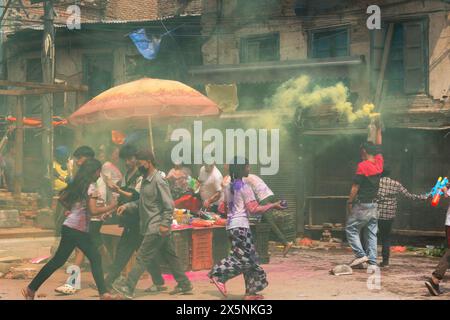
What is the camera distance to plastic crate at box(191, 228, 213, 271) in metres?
11.6

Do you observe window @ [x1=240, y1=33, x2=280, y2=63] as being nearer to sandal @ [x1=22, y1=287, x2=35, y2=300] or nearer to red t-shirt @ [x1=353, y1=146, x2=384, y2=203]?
red t-shirt @ [x1=353, y1=146, x2=384, y2=203]

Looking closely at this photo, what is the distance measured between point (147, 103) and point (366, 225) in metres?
4.40

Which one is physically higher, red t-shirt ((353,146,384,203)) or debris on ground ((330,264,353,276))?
red t-shirt ((353,146,384,203))

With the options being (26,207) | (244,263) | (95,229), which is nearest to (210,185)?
(95,229)

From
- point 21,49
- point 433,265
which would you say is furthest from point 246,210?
point 21,49

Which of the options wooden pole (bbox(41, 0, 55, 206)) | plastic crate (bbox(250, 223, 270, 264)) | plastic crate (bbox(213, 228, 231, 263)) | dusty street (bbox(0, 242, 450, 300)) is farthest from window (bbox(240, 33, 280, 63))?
plastic crate (bbox(213, 228, 231, 263))

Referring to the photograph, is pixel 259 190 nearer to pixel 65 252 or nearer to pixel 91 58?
pixel 65 252

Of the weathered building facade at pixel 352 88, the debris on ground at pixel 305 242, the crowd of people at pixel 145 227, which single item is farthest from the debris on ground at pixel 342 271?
the weathered building facade at pixel 352 88

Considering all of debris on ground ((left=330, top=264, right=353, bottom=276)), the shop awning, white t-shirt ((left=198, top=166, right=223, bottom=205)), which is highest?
the shop awning

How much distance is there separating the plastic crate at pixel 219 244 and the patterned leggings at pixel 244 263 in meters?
3.27

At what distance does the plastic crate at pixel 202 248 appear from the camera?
11.6 metres

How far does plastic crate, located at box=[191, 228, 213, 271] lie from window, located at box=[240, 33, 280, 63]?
9117mm

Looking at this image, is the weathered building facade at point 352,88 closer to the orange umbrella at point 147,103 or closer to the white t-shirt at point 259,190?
the orange umbrella at point 147,103
